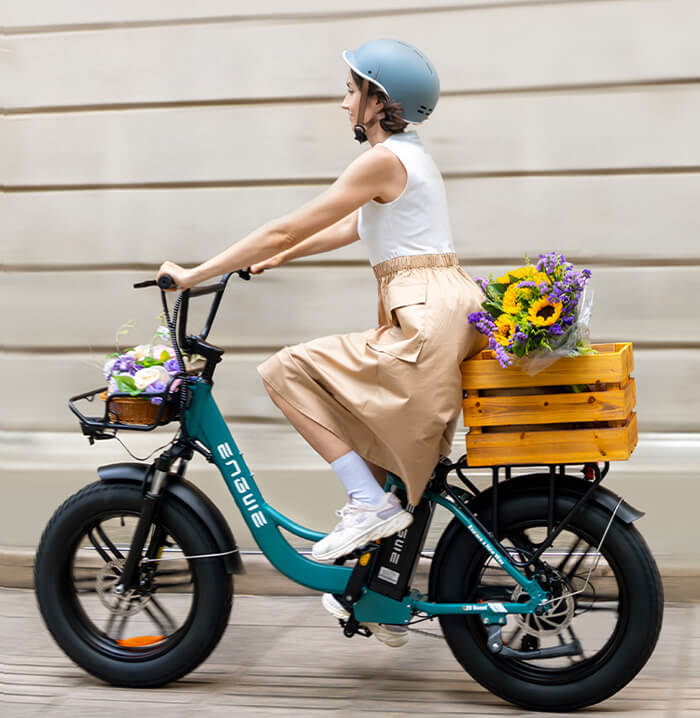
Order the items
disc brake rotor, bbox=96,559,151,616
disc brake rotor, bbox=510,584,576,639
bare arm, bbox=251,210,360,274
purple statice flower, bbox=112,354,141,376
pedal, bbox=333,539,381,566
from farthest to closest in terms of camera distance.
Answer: bare arm, bbox=251,210,360,274, disc brake rotor, bbox=96,559,151,616, purple statice flower, bbox=112,354,141,376, pedal, bbox=333,539,381,566, disc brake rotor, bbox=510,584,576,639

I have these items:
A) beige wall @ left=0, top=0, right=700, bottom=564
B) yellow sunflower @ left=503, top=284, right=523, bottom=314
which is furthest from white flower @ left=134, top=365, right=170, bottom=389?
beige wall @ left=0, top=0, right=700, bottom=564

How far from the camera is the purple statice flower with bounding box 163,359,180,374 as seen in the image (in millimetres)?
3865

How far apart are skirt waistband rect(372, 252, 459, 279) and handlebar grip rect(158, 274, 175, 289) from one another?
0.69 meters

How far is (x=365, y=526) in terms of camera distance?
3.68m

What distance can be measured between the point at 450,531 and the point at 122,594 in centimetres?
A: 118

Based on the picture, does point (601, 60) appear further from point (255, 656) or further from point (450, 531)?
point (255, 656)

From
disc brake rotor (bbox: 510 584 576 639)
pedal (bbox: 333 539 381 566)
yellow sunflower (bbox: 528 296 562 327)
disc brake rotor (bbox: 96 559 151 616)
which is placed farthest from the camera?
disc brake rotor (bbox: 96 559 151 616)

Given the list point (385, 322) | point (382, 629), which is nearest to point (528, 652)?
point (382, 629)

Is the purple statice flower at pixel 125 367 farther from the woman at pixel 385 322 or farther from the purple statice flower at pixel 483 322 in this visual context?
the purple statice flower at pixel 483 322

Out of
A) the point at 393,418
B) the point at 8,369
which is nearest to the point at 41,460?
the point at 8,369

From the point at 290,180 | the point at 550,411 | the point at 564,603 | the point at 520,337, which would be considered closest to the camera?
the point at 520,337

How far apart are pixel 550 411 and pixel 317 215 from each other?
965 millimetres

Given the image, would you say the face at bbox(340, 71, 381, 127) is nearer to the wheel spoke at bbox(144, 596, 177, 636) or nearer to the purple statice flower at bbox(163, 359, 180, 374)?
the purple statice flower at bbox(163, 359, 180, 374)

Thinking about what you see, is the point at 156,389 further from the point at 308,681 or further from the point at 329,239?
the point at 308,681
